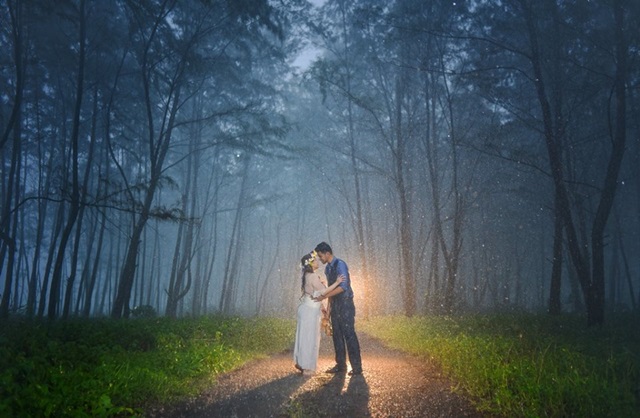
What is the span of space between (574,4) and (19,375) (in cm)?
1637

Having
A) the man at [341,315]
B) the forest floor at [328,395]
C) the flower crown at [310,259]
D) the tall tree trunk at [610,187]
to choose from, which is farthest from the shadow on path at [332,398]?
the tall tree trunk at [610,187]

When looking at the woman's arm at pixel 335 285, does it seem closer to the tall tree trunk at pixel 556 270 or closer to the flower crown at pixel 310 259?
the flower crown at pixel 310 259

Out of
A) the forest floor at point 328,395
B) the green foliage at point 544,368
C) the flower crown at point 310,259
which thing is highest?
the flower crown at point 310,259

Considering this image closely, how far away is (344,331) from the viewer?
650 cm

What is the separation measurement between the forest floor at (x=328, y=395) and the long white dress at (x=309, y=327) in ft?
0.86

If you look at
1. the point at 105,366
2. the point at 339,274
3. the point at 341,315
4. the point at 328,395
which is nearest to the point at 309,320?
the point at 341,315

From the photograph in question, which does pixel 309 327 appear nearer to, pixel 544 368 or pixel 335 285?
pixel 335 285

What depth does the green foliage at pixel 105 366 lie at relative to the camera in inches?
142

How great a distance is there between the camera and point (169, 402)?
14.3ft

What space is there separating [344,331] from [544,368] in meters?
2.88

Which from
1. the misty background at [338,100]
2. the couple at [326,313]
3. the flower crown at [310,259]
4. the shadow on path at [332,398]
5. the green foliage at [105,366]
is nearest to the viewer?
the green foliage at [105,366]

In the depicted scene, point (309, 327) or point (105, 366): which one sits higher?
point (309, 327)

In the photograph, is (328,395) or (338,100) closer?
(328,395)

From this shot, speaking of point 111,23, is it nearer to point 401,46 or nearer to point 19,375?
point 401,46
